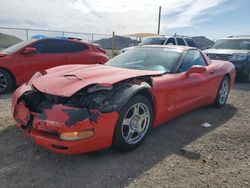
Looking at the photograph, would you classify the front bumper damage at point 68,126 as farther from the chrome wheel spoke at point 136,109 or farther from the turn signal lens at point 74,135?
the chrome wheel spoke at point 136,109

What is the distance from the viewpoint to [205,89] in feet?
16.5

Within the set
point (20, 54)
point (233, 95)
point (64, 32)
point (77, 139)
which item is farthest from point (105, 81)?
point (64, 32)

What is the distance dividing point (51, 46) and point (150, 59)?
4.00 m

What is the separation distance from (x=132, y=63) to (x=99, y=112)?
5.91 feet

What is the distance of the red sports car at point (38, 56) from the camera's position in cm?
671

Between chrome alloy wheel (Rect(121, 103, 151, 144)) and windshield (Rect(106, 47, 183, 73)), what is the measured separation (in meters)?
0.95

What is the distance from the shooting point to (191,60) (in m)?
4.94

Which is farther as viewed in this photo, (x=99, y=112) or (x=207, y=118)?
(x=207, y=118)

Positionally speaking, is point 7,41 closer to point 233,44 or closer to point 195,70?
point 233,44

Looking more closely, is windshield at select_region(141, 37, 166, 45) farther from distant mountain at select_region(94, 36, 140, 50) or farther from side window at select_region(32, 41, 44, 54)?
distant mountain at select_region(94, 36, 140, 50)

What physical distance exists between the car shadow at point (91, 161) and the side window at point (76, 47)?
4.46 m

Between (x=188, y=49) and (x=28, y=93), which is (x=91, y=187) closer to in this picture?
(x=28, y=93)

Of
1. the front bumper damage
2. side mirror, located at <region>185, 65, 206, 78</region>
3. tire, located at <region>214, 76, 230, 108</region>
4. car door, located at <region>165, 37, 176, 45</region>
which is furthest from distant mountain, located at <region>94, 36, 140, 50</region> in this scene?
the front bumper damage

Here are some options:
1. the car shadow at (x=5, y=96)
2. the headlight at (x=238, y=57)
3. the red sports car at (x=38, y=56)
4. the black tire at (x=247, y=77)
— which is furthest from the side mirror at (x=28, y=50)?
the black tire at (x=247, y=77)
